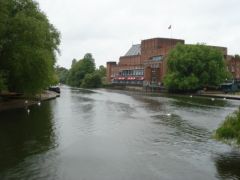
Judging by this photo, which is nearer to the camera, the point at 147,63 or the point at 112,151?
the point at 112,151

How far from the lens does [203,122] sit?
41188 millimetres

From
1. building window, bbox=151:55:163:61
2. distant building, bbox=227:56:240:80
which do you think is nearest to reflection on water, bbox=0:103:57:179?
distant building, bbox=227:56:240:80

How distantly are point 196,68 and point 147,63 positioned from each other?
188ft

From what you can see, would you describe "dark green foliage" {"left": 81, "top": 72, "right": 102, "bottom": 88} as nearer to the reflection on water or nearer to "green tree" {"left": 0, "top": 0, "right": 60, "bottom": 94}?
"green tree" {"left": 0, "top": 0, "right": 60, "bottom": 94}

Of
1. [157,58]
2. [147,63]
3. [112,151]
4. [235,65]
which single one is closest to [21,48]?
[112,151]

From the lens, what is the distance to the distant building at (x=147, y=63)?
152750mm

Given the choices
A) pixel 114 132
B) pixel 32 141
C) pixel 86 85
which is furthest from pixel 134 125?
pixel 86 85

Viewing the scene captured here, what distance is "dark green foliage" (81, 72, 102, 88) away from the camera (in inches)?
7254

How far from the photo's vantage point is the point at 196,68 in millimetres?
107500

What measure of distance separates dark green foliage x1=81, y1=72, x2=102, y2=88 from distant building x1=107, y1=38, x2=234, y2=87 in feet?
39.6

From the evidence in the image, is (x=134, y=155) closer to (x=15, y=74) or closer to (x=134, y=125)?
(x=134, y=125)

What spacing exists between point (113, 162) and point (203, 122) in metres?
20.7

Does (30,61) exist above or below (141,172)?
above

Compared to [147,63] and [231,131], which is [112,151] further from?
[147,63]
